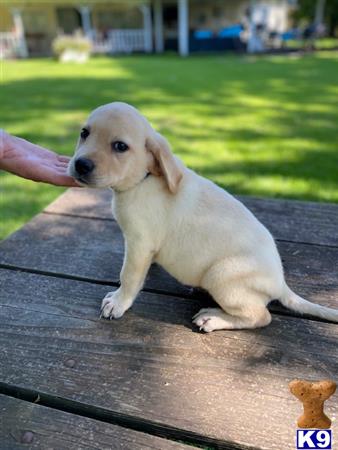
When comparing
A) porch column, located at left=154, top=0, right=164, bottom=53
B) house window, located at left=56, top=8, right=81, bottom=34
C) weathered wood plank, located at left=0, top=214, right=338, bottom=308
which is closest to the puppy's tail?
weathered wood plank, located at left=0, top=214, right=338, bottom=308

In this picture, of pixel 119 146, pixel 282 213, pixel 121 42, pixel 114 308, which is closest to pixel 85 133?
pixel 119 146

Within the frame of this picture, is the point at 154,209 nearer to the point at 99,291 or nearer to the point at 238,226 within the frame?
the point at 238,226

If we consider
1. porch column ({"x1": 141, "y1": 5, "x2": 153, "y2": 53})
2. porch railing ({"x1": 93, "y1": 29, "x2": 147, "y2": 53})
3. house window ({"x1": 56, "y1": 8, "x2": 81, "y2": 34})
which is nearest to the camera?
porch railing ({"x1": 93, "y1": 29, "x2": 147, "y2": 53})

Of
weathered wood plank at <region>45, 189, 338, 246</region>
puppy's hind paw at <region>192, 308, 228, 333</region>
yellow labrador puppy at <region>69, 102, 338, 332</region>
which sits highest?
yellow labrador puppy at <region>69, 102, 338, 332</region>

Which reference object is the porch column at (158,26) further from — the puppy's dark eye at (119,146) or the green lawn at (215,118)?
the puppy's dark eye at (119,146)

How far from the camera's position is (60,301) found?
2.30 metres

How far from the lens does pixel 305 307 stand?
213cm

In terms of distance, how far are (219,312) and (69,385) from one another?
0.83m

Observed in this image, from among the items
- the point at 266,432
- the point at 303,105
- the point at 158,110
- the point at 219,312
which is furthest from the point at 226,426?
the point at 303,105

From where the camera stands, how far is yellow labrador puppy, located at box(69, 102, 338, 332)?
6.61 ft

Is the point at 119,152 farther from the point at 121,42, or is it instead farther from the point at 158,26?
the point at 158,26

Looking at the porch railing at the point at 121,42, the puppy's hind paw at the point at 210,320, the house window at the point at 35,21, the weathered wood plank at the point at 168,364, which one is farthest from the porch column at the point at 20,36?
the puppy's hind paw at the point at 210,320

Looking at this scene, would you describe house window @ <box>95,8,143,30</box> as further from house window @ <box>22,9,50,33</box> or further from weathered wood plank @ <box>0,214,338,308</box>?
weathered wood plank @ <box>0,214,338,308</box>

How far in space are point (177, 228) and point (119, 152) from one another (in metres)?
0.50
